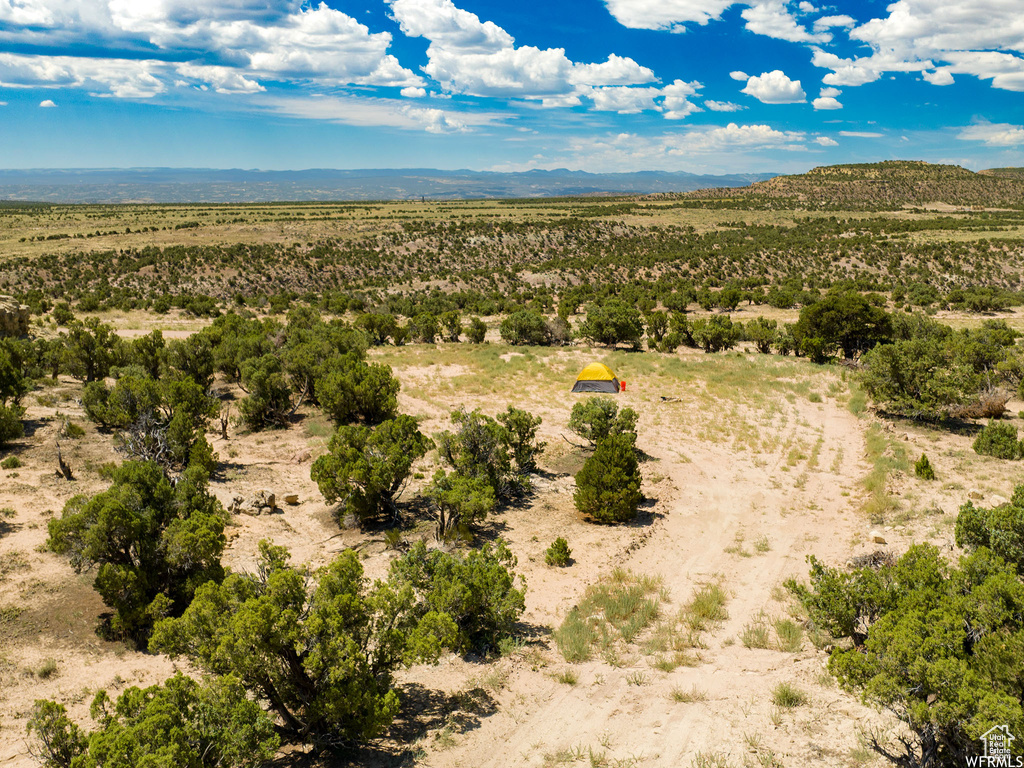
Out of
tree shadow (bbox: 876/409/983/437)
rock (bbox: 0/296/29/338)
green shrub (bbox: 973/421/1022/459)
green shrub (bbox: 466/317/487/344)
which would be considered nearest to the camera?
green shrub (bbox: 973/421/1022/459)

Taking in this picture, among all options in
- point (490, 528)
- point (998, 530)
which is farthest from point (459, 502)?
point (998, 530)

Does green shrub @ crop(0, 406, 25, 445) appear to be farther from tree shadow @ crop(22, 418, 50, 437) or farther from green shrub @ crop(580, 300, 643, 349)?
green shrub @ crop(580, 300, 643, 349)

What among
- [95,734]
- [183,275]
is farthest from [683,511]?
[183,275]

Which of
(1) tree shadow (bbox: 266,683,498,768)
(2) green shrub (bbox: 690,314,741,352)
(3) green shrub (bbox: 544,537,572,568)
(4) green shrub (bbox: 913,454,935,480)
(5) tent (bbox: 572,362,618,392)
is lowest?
(1) tree shadow (bbox: 266,683,498,768)

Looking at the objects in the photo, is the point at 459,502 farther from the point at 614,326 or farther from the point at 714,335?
the point at 714,335

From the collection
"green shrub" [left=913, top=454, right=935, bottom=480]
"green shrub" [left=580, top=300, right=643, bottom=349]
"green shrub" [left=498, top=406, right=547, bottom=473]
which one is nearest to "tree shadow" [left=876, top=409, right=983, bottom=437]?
"green shrub" [left=913, top=454, right=935, bottom=480]

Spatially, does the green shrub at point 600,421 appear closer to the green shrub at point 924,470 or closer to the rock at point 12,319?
the green shrub at point 924,470

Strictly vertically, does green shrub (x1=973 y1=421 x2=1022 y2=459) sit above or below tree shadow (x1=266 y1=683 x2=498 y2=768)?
above

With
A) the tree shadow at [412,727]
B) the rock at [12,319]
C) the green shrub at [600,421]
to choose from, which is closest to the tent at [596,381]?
the green shrub at [600,421]
